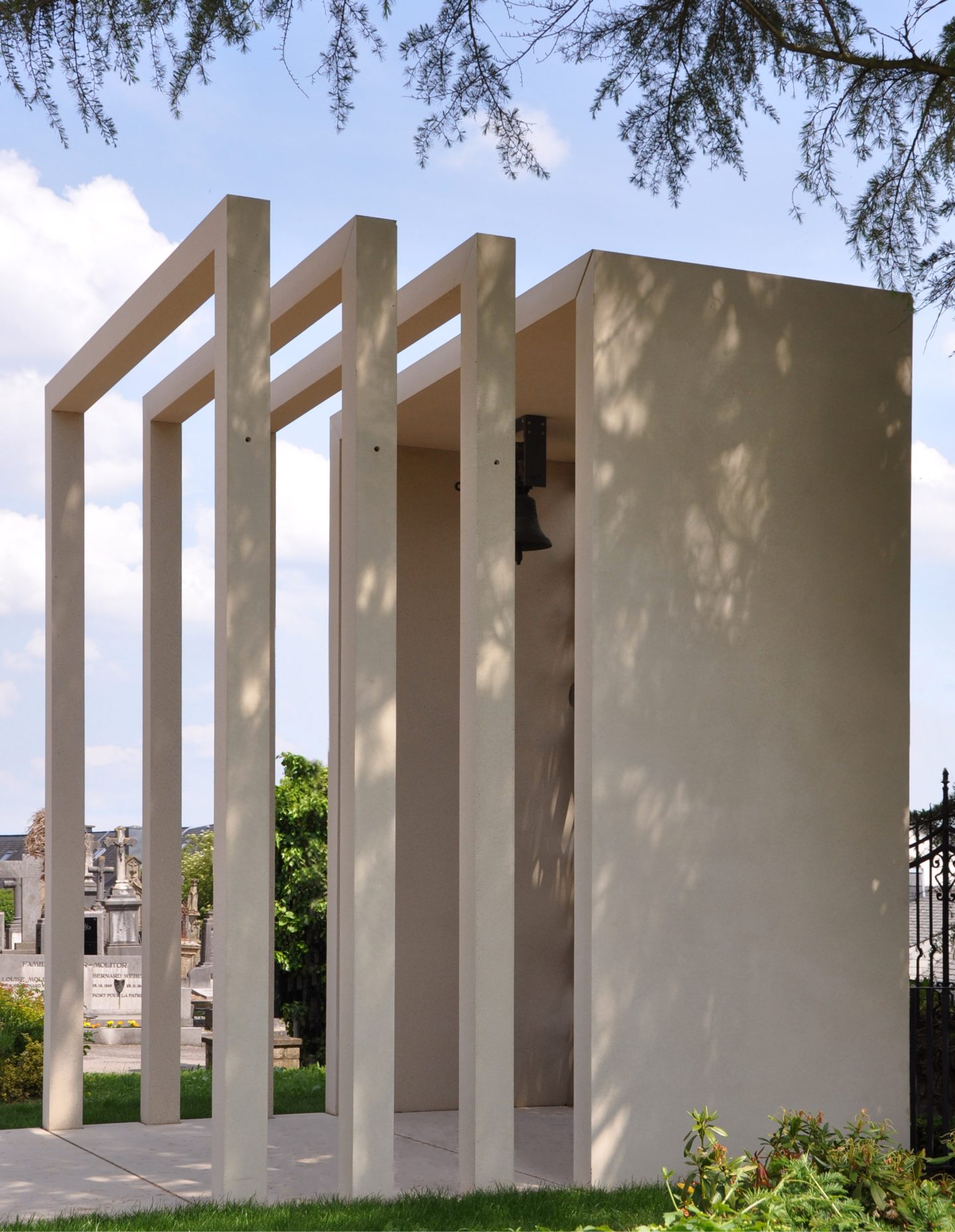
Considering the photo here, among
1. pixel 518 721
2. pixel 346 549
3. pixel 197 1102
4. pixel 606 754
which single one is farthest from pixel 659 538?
pixel 197 1102

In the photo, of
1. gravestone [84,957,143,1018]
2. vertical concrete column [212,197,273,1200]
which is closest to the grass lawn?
vertical concrete column [212,197,273,1200]

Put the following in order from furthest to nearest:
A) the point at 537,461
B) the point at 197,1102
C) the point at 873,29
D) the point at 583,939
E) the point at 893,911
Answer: the point at 197,1102 < the point at 537,461 < the point at 873,29 < the point at 893,911 < the point at 583,939

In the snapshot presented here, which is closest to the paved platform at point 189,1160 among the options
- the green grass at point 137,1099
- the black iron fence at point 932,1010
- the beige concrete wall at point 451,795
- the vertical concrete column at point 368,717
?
the green grass at point 137,1099

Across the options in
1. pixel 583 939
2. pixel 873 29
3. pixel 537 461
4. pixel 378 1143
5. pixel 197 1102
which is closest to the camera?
pixel 378 1143

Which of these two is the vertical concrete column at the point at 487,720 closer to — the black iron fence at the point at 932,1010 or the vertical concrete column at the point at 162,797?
the black iron fence at the point at 932,1010

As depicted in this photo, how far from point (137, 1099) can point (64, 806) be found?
255 cm

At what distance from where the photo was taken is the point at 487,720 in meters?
6.16

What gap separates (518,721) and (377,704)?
3.35m

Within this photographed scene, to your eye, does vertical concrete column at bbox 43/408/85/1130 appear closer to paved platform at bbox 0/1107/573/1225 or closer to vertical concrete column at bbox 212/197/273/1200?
paved platform at bbox 0/1107/573/1225

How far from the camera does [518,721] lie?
9258 mm

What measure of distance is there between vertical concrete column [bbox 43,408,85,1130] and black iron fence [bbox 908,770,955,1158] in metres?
4.56

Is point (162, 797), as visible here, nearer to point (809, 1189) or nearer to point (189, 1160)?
point (189, 1160)

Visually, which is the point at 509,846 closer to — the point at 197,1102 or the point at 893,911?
the point at 893,911

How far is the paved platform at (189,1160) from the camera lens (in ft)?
20.6
